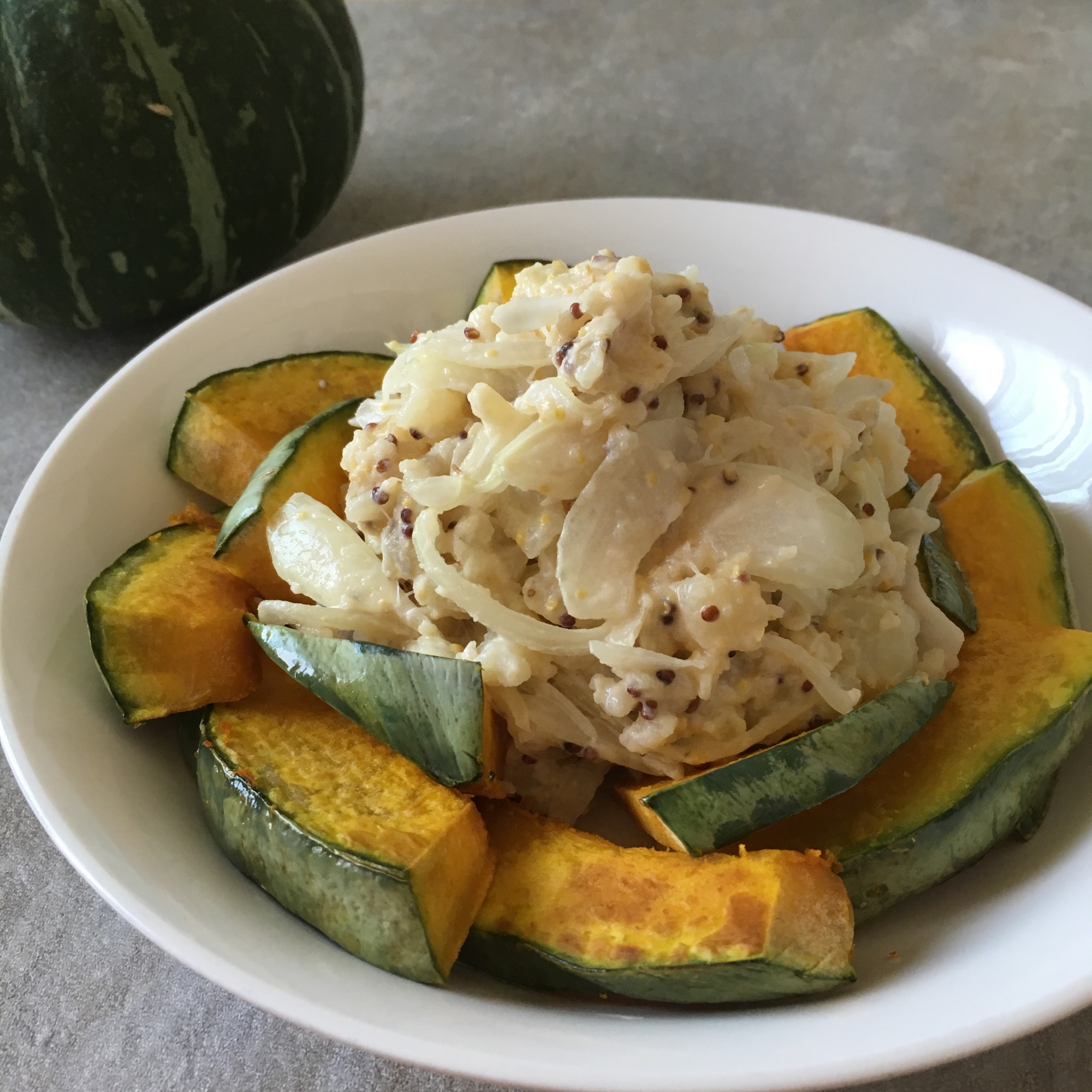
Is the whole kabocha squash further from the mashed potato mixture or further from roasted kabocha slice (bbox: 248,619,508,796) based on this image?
roasted kabocha slice (bbox: 248,619,508,796)

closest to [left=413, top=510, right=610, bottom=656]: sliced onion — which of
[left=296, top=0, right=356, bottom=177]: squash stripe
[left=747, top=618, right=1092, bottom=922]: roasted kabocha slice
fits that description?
[left=747, top=618, right=1092, bottom=922]: roasted kabocha slice

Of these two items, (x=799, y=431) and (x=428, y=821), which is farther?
(x=799, y=431)

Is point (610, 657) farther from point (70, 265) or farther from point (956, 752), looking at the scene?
point (70, 265)

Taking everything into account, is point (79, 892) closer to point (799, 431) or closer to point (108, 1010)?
point (108, 1010)

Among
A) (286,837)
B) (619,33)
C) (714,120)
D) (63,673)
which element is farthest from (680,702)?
(619,33)

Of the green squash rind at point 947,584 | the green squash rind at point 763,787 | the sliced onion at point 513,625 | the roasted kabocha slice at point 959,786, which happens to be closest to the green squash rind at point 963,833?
the roasted kabocha slice at point 959,786

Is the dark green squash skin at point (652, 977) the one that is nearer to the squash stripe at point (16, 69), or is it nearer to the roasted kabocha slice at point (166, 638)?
the roasted kabocha slice at point (166, 638)
